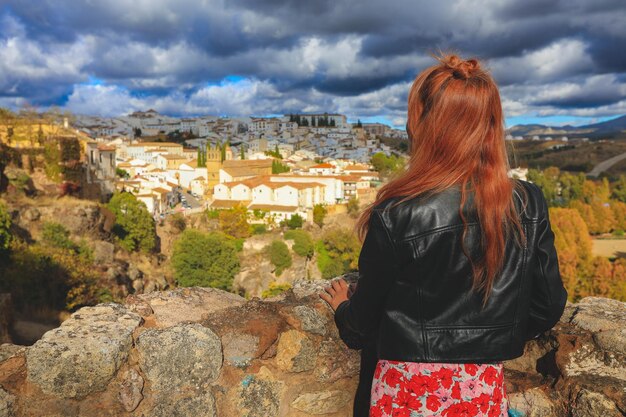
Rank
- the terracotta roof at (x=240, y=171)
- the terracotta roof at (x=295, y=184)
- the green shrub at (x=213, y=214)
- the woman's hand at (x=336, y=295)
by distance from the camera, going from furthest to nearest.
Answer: the terracotta roof at (x=240, y=171) → the terracotta roof at (x=295, y=184) → the green shrub at (x=213, y=214) → the woman's hand at (x=336, y=295)

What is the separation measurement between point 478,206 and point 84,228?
23.3 m

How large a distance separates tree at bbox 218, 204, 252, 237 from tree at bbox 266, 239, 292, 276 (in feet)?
16.8

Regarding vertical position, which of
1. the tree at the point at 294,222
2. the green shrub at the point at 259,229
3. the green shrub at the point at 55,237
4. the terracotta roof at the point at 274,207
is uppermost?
the green shrub at the point at 55,237

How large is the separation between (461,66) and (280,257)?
105 feet

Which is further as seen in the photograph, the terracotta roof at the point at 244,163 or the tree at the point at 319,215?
the terracotta roof at the point at 244,163

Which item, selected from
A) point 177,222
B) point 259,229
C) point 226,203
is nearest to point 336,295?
point 177,222

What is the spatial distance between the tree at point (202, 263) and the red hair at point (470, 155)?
24.8 m

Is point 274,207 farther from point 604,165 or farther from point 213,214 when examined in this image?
point 604,165

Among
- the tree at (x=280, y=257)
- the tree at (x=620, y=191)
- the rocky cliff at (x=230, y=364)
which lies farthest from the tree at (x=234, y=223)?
the rocky cliff at (x=230, y=364)

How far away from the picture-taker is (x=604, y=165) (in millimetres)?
78312

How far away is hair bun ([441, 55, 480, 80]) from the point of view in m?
1.55

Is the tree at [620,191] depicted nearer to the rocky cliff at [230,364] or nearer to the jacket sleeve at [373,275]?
the rocky cliff at [230,364]

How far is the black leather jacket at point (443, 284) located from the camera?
1504mm

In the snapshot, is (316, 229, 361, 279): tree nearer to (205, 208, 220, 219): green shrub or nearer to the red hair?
(205, 208, 220, 219): green shrub
